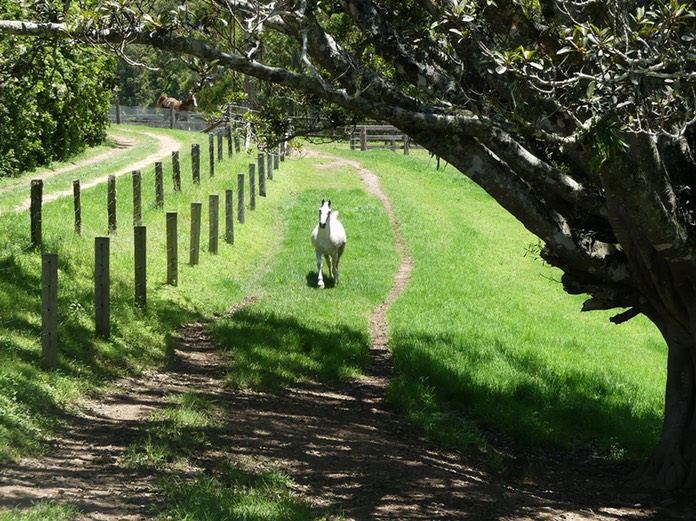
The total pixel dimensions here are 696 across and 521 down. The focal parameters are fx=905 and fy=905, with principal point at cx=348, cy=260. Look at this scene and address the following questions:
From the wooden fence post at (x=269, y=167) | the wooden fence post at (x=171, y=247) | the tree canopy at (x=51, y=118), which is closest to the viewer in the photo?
the wooden fence post at (x=171, y=247)

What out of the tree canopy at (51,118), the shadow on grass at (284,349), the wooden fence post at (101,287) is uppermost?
the tree canopy at (51,118)

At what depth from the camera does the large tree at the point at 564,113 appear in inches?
286

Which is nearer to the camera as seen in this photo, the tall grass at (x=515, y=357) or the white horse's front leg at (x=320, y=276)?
the tall grass at (x=515, y=357)

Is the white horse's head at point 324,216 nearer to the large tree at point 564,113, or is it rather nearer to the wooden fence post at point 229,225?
the wooden fence post at point 229,225

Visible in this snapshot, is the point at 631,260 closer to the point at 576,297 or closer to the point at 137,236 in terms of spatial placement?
the point at 137,236

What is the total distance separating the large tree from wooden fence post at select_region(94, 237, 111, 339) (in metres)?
2.86

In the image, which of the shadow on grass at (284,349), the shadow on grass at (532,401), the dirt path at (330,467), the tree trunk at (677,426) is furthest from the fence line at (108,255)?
the tree trunk at (677,426)

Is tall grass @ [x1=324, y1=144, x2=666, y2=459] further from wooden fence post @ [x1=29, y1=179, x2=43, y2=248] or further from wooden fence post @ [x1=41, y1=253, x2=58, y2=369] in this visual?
wooden fence post @ [x1=29, y1=179, x2=43, y2=248]

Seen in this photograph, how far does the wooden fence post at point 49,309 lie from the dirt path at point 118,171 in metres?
9.90

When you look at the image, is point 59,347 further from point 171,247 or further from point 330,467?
point 171,247

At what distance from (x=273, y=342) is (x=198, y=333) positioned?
1.38 m

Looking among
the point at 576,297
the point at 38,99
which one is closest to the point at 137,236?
the point at 576,297

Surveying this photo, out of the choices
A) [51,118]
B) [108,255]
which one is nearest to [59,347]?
[108,255]

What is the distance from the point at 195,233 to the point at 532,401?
25.0 ft
